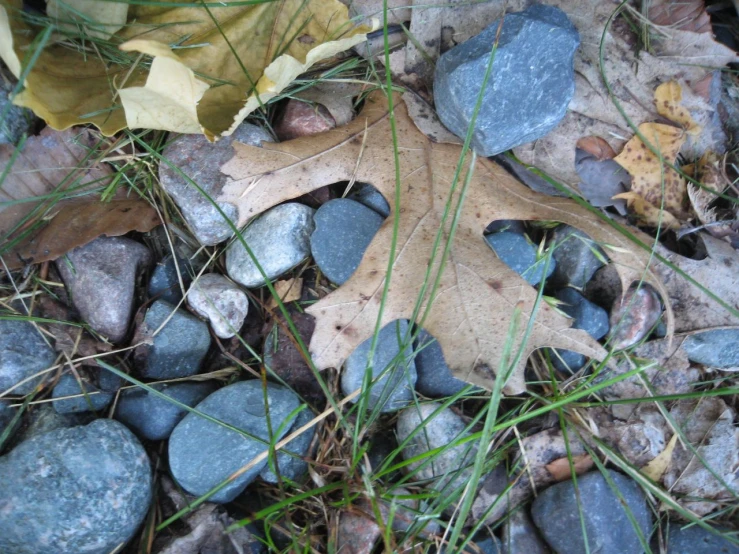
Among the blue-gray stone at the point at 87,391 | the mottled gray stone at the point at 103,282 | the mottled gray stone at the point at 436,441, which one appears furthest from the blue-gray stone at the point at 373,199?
the blue-gray stone at the point at 87,391

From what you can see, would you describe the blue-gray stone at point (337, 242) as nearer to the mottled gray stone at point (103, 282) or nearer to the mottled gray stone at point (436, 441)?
the mottled gray stone at point (436, 441)

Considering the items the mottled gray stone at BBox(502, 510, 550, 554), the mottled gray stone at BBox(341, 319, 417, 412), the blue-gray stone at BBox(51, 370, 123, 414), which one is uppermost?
the blue-gray stone at BBox(51, 370, 123, 414)

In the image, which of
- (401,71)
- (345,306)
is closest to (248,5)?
(401,71)

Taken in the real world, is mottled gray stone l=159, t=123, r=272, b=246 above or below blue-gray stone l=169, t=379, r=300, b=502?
above

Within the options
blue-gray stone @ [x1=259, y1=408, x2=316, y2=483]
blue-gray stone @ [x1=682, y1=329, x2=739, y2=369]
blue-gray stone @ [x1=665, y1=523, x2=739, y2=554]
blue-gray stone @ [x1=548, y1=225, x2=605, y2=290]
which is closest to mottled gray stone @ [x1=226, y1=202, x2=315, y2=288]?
blue-gray stone @ [x1=259, y1=408, x2=316, y2=483]

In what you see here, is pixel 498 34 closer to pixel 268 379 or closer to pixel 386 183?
pixel 386 183

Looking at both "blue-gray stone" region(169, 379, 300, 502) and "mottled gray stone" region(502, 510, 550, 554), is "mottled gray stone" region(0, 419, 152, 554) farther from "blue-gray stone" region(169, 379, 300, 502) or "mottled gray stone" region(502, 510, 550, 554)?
"mottled gray stone" region(502, 510, 550, 554)
